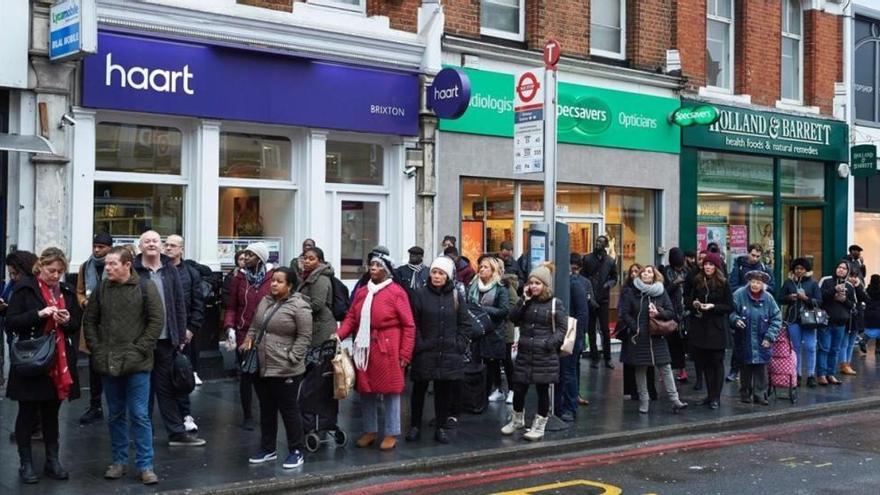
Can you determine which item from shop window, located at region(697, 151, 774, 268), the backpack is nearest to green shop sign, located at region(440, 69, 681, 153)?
shop window, located at region(697, 151, 774, 268)

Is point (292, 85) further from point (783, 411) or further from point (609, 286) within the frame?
point (783, 411)

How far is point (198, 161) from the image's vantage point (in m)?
12.8

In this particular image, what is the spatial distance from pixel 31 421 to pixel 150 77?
5.67 m

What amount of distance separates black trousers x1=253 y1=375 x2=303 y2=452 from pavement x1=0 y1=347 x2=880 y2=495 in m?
0.24

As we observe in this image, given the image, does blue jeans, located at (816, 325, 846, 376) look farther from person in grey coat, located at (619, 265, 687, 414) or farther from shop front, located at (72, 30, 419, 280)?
shop front, located at (72, 30, 419, 280)

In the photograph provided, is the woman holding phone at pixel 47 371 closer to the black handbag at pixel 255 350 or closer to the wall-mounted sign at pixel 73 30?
the black handbag at pixel 255 350

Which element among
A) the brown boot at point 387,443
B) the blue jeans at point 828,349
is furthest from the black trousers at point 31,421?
the blue jeans at point 828,349

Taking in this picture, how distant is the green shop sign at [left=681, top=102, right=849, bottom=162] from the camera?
1850 centimetres

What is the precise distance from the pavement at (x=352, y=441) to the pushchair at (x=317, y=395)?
205 millimetres

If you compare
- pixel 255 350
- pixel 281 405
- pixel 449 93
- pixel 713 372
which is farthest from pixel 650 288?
pixel 255 350

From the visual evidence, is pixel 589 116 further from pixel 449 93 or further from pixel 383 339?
pixel 383 339

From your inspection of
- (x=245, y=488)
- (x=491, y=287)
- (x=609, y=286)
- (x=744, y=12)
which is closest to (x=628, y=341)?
(x=491, y=287)

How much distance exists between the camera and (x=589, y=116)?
655 inches

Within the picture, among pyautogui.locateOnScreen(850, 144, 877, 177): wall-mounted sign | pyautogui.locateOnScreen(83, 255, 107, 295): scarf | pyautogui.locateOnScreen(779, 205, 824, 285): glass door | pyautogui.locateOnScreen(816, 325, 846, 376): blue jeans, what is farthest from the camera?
pyautogui.locateOnScreen(779, 205, 824, 285): glass door
